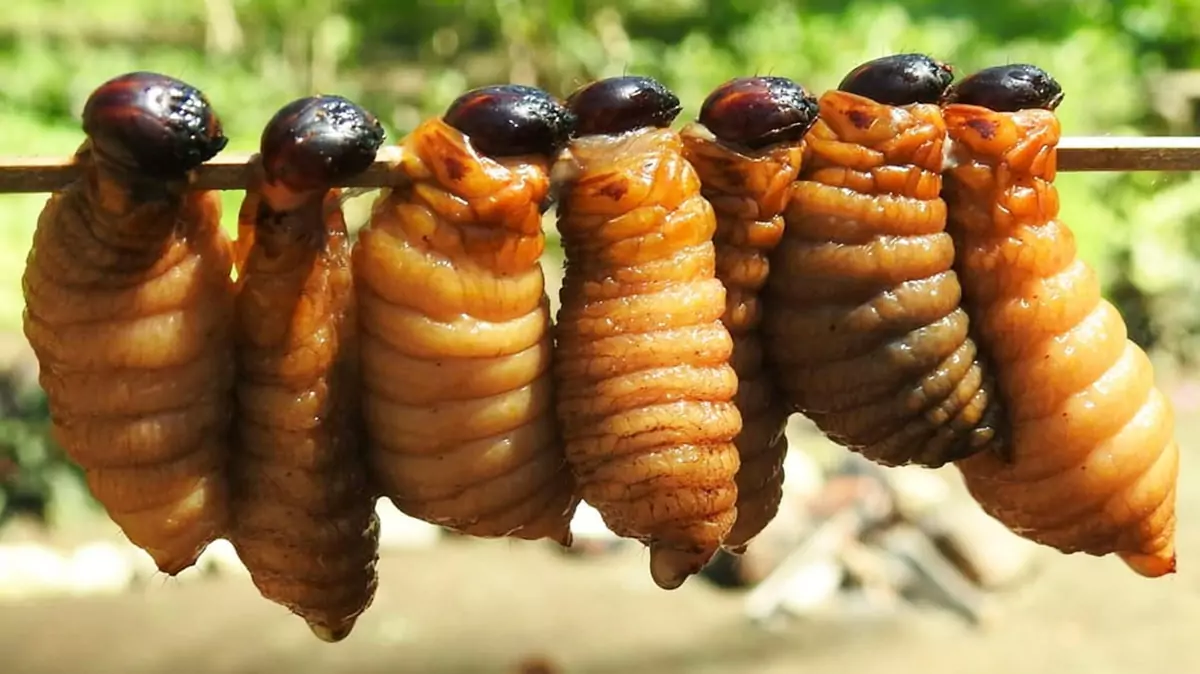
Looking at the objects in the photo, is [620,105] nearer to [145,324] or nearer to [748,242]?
[748,242]

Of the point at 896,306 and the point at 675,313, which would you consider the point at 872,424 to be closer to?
the point at 896,306

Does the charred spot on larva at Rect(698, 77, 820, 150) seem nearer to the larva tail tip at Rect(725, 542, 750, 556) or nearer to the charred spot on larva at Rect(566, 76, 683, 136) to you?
the charred spot on larva at Rect(566, 76, 683, 136)

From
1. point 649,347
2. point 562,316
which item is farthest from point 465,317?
point 649,347

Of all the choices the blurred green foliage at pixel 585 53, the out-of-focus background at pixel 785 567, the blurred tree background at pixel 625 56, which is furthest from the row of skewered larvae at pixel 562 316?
the blurred tree background at pixel 625 56

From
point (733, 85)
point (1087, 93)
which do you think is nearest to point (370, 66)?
point (1087, 93)

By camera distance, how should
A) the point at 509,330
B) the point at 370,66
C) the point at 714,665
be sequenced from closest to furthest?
the point at 509,330 < the point at 714,665 < the point at 370,66
